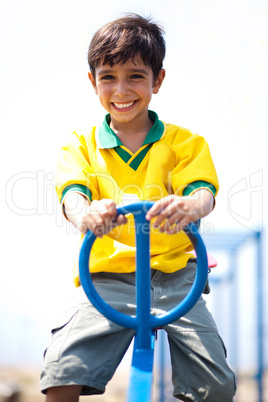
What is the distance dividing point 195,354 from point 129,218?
0.40 meters

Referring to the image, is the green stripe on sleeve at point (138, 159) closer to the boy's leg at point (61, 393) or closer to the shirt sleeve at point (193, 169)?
the shirt sleeve at point (193, 169)

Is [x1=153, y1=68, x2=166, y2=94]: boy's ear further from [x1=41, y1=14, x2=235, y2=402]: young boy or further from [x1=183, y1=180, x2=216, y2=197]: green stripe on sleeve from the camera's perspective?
[x1=183, y1=180, x2=216, y2=197]: green stripe on sleeve

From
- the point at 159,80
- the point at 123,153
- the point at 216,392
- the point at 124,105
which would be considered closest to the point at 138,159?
the point at 123,153

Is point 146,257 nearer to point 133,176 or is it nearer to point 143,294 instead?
point 143,294

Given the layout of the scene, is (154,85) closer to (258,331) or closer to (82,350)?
(82,350)

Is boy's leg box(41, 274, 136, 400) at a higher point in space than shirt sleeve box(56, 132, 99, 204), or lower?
lower

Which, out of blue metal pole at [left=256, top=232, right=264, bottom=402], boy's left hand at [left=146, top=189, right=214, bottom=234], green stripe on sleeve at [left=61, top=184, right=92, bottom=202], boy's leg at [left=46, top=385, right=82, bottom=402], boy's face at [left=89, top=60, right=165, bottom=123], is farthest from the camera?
blue metal pole at [left=256, top=232, right=264, bottom=402]

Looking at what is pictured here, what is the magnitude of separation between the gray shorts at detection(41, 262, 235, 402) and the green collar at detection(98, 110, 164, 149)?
388 mm

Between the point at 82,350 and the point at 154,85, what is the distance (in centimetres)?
86

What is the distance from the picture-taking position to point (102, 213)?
1.23m

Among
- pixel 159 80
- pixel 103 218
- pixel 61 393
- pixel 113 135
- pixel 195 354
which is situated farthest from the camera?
pixel 159 80

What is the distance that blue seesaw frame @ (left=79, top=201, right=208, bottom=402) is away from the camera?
124cm

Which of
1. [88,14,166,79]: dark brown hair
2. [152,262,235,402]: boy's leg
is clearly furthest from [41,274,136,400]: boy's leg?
[88,14,166,79]: dark brown hair

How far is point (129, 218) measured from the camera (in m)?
1.57
